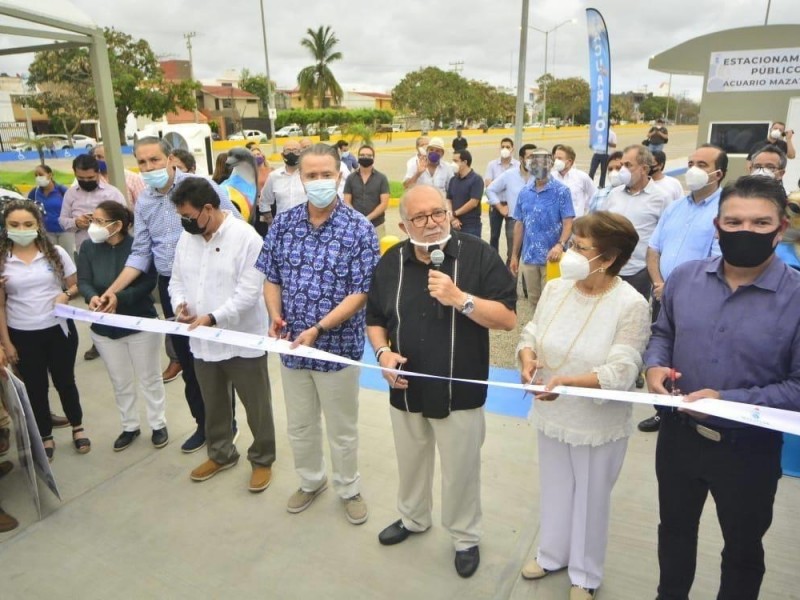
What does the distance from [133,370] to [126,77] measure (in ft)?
107

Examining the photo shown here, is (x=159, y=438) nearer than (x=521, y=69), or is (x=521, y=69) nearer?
(x=159, y=438)

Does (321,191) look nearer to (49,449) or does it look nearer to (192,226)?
(192,226)

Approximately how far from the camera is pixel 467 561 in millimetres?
2834

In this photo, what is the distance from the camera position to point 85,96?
3183 centimetres

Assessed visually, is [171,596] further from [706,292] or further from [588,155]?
[588,155]

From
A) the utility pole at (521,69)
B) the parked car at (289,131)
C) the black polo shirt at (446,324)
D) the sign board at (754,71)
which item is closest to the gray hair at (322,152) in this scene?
the black polo shirt at (446,324)

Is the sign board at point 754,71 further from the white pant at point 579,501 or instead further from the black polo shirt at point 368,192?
the white pant at point 579,501

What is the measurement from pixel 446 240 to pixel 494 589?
5.61 feet

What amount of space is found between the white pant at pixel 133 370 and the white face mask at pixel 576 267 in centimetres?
299

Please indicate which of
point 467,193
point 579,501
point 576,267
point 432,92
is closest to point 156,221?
point 576,267

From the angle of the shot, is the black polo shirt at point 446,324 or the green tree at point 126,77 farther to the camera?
the green tree at point 126,77

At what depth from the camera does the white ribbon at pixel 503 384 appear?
1.94 metres

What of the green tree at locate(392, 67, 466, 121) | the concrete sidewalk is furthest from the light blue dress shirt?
the green tree at locate(392, 67, 466, 121)

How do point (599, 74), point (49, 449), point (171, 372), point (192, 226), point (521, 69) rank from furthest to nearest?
point (521, 69) < point (599, 74) < point (171, 372) < point (49, 449) < point (192, 226)
